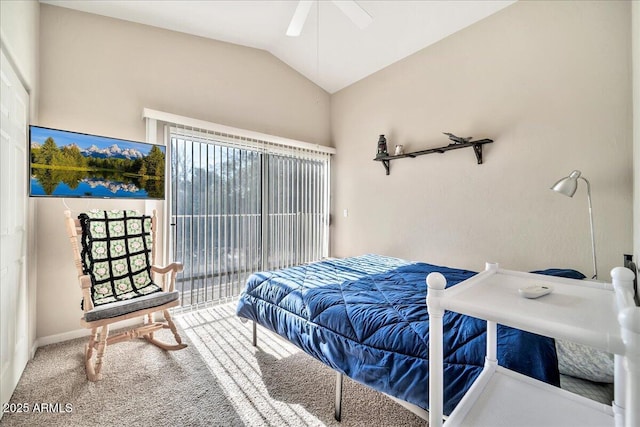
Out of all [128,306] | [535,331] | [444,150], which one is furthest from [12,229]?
[444,150]

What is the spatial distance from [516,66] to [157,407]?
3.88m

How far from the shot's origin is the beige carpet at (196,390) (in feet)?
5.40

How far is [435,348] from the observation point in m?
0.84

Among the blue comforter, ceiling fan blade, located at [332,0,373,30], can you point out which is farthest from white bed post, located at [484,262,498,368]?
ceiling fan blade, located at [332,0,373,30]

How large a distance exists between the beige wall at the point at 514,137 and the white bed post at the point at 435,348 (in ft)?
7.38

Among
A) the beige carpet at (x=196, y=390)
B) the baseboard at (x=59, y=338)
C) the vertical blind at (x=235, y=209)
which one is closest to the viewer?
the beige carpet at (x=196, y=390)

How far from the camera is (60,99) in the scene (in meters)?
2.50

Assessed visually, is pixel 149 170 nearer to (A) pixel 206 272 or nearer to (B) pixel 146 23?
(A) pixel 206 272

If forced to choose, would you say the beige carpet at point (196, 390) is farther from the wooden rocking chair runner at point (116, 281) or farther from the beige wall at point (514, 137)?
the beige wall at point (514, 137)

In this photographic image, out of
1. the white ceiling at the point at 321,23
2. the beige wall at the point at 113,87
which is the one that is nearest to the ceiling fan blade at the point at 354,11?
the white ceiling at the point at 321,23

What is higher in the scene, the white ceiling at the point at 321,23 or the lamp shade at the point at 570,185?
the white ceiling at the point at 321,23

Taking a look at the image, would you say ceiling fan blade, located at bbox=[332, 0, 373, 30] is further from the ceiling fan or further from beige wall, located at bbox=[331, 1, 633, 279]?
beige wall, located at bbox=[331, 1, 633, 279]

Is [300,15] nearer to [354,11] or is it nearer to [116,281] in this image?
[354,11]

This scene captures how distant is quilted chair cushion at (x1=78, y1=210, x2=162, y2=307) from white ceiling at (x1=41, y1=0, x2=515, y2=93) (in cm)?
195
